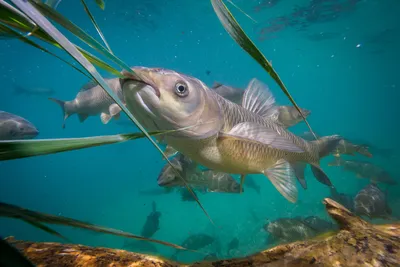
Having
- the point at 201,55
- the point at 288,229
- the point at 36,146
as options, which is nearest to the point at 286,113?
the point at 288,229

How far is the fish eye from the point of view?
6.18ft

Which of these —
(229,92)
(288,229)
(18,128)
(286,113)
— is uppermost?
(18,128)

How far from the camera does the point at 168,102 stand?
72.7 inches

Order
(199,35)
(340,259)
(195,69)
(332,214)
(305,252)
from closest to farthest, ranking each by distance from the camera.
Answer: (340,259)
(305,252)
(332,214)
(199,35)
(195,69)

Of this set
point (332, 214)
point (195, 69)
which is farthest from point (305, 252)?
point (195, 69)

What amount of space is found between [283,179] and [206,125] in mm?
1427

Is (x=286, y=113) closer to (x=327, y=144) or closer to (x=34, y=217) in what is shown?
(x=327, y=144)

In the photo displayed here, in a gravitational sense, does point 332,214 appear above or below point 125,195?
above

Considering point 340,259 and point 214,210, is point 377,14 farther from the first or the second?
point 340,259

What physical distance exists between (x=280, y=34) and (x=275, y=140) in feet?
114

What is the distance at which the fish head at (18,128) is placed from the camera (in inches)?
182

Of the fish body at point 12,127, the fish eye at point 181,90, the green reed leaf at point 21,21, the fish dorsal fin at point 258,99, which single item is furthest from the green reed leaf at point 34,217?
the fish body at point 12,127

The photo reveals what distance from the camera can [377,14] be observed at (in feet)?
83.5

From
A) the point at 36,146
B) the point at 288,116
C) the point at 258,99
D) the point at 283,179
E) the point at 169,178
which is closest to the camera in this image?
the point at 36,146
